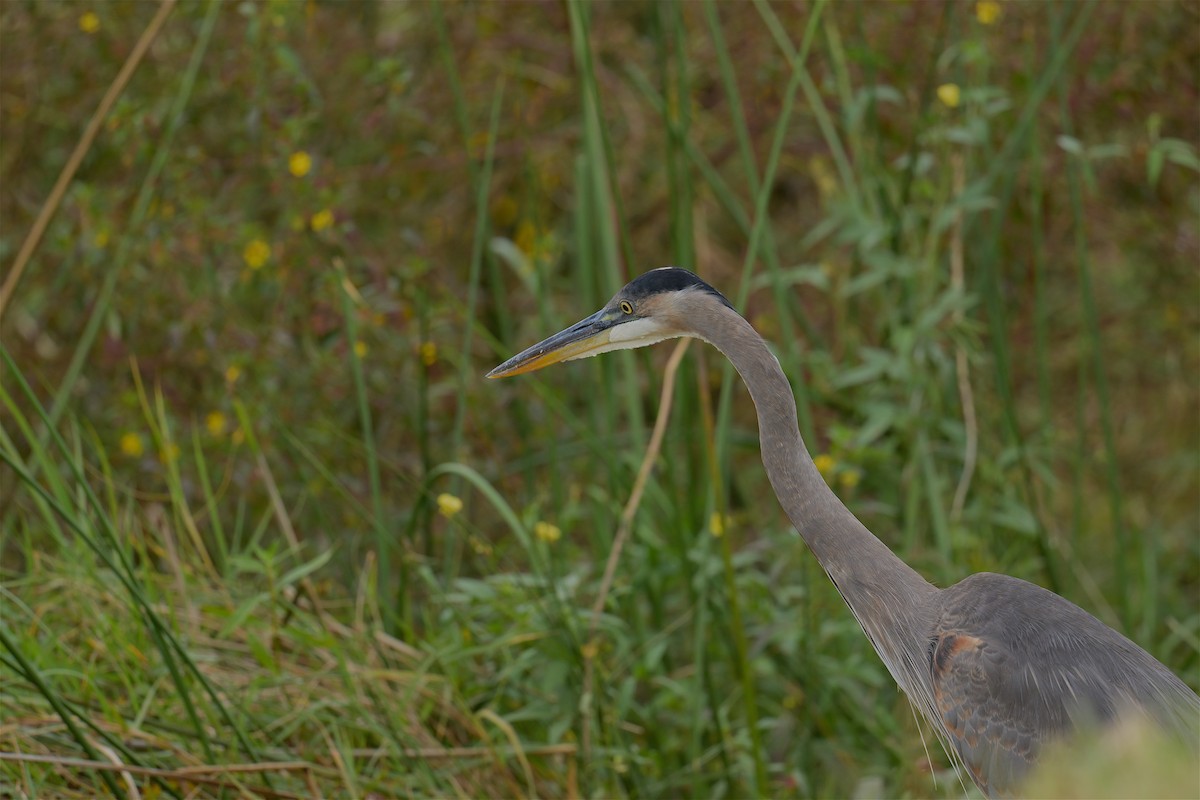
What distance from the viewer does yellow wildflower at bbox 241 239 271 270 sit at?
3.83m

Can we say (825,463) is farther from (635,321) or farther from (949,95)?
(635,321)

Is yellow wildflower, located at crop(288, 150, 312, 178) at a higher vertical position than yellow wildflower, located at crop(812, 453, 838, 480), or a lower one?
higher

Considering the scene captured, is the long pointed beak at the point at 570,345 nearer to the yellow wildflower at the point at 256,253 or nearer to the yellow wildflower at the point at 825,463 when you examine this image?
the yellow wildflower at the point at 825,463

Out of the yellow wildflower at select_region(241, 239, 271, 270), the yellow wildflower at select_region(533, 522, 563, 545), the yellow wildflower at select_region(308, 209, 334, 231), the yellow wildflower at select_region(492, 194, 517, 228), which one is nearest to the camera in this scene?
the yellow wildflower at select_region(533, 522, 563, 545)

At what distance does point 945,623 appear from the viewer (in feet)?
8.68

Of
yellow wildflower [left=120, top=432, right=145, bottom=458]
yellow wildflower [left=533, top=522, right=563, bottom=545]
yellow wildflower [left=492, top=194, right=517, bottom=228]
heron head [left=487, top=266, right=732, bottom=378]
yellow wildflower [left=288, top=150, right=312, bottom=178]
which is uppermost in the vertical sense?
yellow wildflower [left=288, top=150, right=312, bottom=178]

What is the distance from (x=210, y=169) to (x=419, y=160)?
3.16 ft

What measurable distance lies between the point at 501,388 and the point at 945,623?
1.85 metres

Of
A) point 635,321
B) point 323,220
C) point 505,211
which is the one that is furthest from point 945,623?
point 505,211

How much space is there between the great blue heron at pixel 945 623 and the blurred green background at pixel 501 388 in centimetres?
36

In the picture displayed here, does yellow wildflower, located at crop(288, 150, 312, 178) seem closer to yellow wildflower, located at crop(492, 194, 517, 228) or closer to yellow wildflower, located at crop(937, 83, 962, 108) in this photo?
yellow wildflower, located at crop(937, 83, 962, 108)

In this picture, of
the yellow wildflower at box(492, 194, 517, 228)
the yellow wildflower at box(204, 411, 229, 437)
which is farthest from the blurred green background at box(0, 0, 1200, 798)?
the yellow wildflower at box(492, 194, 517, 228)

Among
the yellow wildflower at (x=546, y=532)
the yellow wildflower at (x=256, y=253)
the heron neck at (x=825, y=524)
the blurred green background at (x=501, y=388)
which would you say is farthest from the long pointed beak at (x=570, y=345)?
the yellow wildflower at (x=256, y=253)

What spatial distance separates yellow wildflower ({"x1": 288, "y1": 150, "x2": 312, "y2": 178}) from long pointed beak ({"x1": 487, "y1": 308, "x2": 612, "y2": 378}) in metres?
1.38
